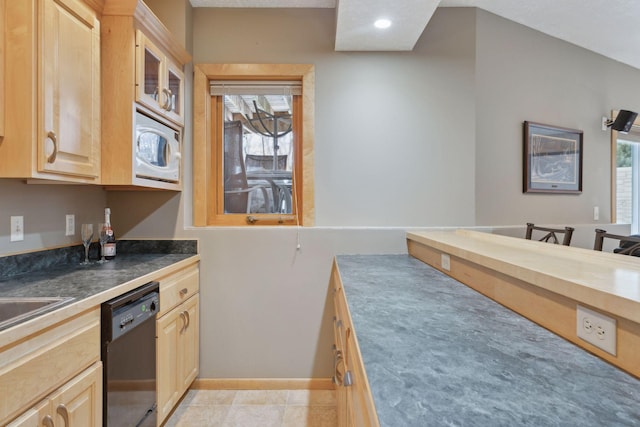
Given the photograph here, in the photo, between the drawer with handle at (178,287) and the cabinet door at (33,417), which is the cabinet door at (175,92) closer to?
the drawer with handle at (178,287)

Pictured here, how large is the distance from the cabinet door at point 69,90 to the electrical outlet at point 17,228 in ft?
1.27

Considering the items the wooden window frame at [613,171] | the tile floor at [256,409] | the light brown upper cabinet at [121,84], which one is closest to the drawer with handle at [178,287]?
the light brown upper cabinet at [121,84]

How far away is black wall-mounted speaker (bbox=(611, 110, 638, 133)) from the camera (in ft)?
9.54

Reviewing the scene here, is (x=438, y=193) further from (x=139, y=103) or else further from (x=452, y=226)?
(x=139, y=103)

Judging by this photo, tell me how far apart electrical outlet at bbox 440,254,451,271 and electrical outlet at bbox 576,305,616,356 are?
0.74 meters

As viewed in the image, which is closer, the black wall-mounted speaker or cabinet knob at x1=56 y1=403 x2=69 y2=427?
cabinet knob at x1=56 y1=403 x2=69 y2=427

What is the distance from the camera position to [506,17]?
7.75 ft

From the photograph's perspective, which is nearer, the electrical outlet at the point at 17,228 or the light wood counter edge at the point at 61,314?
the light wood counter edge at the point at 61,314

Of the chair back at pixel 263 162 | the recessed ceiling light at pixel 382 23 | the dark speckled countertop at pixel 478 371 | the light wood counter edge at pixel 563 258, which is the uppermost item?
the recessed ceiling light at pixel 382 23

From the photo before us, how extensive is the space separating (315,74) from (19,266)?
1963 millimetres

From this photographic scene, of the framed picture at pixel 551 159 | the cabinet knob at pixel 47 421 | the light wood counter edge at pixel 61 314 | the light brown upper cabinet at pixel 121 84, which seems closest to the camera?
the light wood counter edge at pixel 61 314

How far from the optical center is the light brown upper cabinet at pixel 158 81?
63.1 inches

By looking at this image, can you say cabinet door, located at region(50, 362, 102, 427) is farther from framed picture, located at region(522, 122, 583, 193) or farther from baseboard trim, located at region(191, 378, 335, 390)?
framed picture, located at region(522, 122, 583, 193)

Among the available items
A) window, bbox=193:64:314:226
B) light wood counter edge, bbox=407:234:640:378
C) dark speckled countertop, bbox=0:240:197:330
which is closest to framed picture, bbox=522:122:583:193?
light wood counter edge, bbox=407:234:640:378
